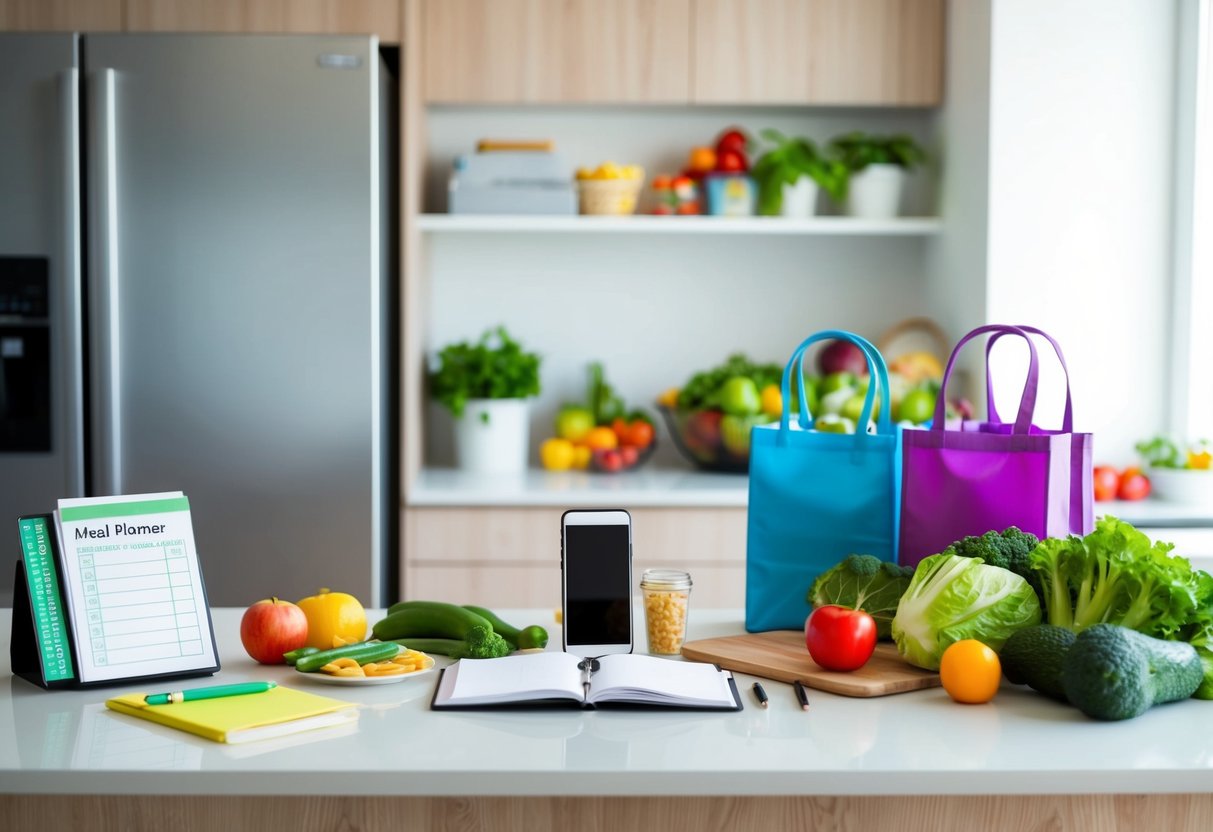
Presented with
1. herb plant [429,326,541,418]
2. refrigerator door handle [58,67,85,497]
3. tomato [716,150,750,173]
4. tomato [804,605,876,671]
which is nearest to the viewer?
tomato [804,605,876,671]

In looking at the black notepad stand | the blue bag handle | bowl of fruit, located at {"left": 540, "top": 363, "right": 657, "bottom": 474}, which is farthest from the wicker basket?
the black notepad stand

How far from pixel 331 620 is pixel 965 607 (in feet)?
2.63

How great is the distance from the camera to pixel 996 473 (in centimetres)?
161

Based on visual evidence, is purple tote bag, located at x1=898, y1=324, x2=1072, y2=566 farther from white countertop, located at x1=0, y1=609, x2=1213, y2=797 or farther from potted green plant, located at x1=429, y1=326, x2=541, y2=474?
potted green plant, located at x1=429, y1=326, x2=541, y2=474

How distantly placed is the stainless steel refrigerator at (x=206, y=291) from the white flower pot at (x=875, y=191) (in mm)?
1391

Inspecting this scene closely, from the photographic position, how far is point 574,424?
11.6 ft

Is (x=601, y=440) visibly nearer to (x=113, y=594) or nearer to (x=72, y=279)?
(x=72, y=279)

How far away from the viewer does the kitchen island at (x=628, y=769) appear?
3.70 feet

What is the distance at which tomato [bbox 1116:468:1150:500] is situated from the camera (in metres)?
3.18

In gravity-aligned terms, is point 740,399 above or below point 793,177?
below

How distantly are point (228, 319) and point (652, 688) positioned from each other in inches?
76.3

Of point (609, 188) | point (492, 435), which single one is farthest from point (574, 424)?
point (609, 188)

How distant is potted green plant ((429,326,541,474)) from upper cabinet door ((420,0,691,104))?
710mm

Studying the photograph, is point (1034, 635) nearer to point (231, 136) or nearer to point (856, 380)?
point (856, 380)
